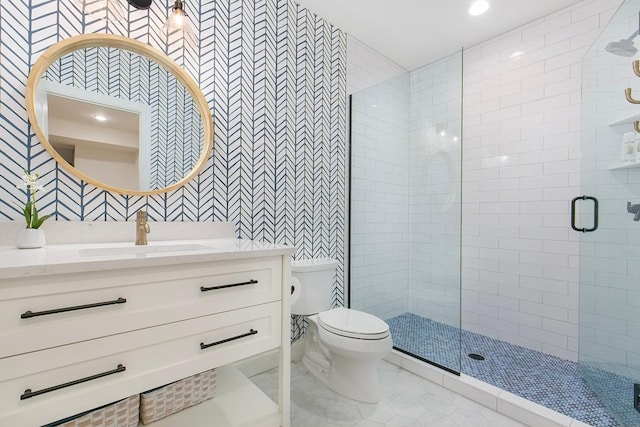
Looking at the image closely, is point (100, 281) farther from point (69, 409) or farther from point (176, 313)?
point (69, 409)

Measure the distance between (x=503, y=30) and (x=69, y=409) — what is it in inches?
134

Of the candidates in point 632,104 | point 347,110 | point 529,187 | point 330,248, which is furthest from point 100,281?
point 529,187

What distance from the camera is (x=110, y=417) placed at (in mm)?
1148

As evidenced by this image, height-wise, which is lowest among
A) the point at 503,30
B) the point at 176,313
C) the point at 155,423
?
the point at 155,423

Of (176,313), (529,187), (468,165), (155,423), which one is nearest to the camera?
(176,313)

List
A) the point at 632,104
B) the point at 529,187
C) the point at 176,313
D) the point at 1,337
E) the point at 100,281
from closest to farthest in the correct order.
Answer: the point at 1,337
the point at 100,281
the point at 176,313
the point at 632,104
the point at 529,187

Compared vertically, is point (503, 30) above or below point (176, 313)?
above

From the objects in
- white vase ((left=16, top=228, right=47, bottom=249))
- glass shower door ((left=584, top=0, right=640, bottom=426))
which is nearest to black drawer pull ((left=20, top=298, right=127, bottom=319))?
white vase ((left=16, top=228, right=47, bottom=249))

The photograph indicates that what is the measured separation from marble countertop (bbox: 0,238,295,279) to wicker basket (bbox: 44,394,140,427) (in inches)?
23.2

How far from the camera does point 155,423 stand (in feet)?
4.07

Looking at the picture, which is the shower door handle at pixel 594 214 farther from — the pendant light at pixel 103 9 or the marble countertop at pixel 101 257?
the pendant light at pixel 103 9

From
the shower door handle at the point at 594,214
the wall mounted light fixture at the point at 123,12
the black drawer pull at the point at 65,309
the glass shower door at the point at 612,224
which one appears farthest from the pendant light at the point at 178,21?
the shower door handle at the point at 594,214

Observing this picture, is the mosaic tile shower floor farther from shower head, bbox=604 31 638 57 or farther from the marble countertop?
shower head, bbox=604 31 638 57

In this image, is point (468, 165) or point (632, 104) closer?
point (632, 104)
